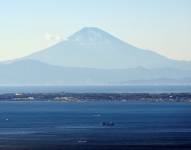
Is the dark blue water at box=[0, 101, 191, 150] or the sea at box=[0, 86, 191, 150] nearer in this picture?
the sea at box=[0, 86, 191, 150]

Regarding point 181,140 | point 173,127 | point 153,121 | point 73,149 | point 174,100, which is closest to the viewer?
point 73,149

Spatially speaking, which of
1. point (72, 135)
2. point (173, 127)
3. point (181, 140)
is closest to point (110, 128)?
point (173, 127)

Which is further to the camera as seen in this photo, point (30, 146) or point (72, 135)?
point (72, 135)

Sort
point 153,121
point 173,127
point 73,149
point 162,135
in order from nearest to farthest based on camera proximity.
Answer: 1. point 73,149
2. point 162,135
3. point 173,127
4. point 153,121

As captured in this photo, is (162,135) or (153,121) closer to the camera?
(162,135)

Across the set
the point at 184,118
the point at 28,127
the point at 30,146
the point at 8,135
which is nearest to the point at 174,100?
the point at 184,118

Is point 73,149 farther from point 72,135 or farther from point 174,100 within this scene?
point 174,100

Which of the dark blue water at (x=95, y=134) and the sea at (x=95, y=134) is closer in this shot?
the sea at (x=95, y=134)

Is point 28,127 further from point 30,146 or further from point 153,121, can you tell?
point 30,146

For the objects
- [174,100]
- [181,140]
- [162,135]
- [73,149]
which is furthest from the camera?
[174,100]
